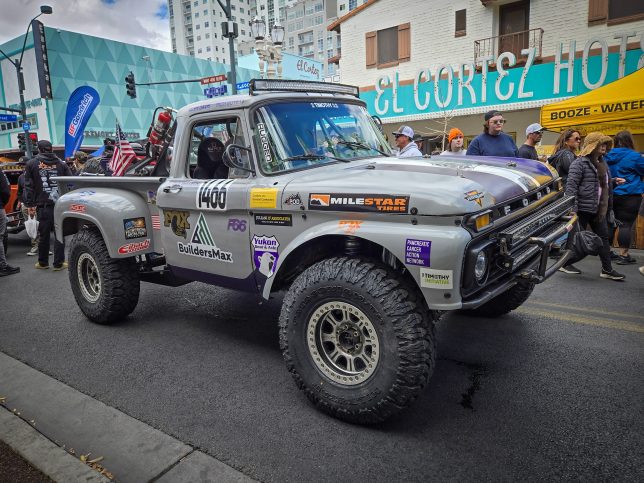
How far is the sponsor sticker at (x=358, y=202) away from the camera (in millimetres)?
2682

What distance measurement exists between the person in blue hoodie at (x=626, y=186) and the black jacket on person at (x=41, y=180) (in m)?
8.97

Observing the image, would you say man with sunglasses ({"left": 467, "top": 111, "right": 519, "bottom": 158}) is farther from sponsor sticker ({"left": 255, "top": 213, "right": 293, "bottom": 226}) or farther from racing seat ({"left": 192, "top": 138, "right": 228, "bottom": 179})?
sponsor sticker ({"left": 255, "top": 213, "right": 293, "bottom": 226})

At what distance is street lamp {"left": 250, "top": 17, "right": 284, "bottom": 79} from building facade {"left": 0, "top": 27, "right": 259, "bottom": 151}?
19.8 metres

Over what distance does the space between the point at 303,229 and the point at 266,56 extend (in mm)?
17752

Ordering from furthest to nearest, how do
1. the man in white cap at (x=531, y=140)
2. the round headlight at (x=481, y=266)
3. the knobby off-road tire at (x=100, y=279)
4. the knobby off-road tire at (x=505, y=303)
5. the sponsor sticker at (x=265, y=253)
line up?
the man in white cap at (x=531, y=140) < the knobby off-road tire at (x=100, y=279) < the knobby off-road tire at (x=505, y=303) < the sponsor sticker at (x=265, y=253) < the round headlight at (x=481, y=266)

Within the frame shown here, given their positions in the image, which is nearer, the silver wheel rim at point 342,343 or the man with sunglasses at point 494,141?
the silver wheel rim at point 342,343

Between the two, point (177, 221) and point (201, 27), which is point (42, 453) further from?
point (201, 27)

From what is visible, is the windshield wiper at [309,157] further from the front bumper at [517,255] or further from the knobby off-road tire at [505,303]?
the knobby off-road tire at [505,303]

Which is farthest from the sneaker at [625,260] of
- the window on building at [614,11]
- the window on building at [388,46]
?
the window on building at [388,46]

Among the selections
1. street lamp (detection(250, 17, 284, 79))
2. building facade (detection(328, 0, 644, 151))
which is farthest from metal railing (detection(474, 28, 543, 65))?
street lamp (detection(250, 17, 284, 79))

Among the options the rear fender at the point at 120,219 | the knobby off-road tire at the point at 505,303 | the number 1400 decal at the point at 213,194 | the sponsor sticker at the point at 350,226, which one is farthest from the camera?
the rear fender at the point at 120,219

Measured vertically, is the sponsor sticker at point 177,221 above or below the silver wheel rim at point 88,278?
above

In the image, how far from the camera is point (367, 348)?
2.97 m

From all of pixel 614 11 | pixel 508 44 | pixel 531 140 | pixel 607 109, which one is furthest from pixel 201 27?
pixel 531 140
